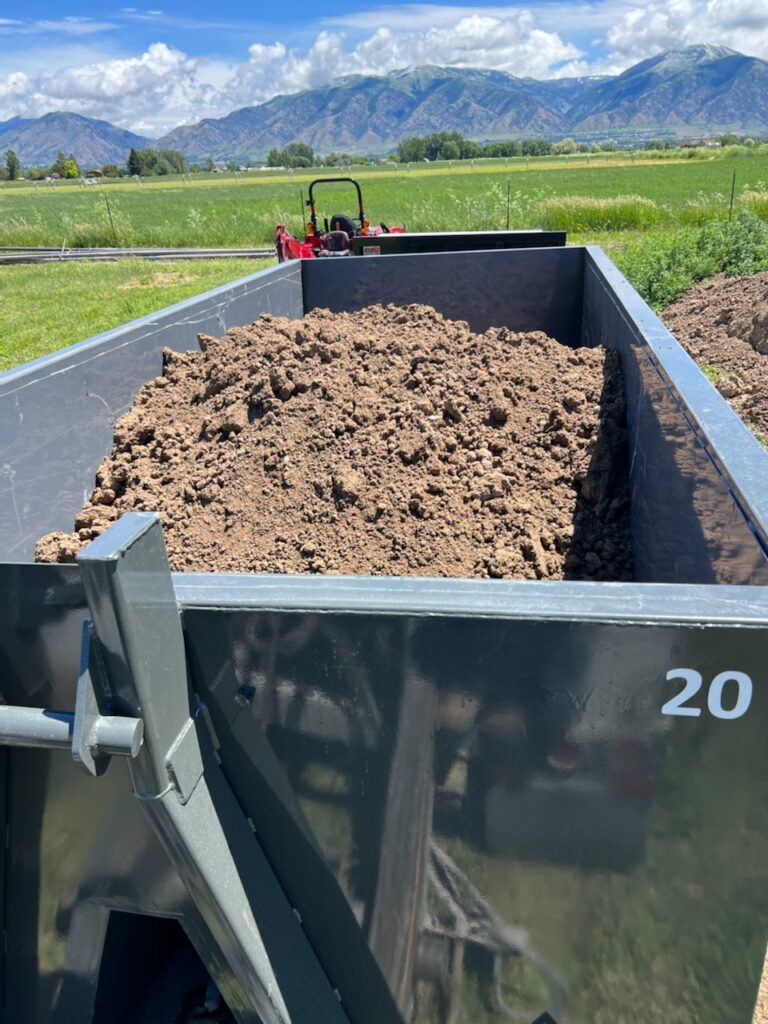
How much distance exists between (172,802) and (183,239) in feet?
89.3

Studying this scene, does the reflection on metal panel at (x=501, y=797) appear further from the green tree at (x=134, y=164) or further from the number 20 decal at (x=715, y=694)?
the green tree at (x=134, y=164)

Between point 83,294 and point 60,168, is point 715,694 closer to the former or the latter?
point 83,294

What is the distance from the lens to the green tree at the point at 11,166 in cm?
9031

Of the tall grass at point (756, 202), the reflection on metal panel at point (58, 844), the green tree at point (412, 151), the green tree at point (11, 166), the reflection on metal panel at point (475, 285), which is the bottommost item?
the reflection on metal panel at point (58, 844)

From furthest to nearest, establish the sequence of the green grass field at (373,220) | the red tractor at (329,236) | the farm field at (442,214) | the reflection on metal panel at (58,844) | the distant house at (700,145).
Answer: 1. the distant house at (700,145)
2. the farm field at (442,214)
3. the green grass field at (373,220)
4. the red tractor at (329,236)
5. the reflection on metal panel at (58,844)

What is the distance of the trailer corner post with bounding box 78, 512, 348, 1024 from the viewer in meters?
1.10

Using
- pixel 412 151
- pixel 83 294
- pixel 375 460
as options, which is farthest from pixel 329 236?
pixel 412 151

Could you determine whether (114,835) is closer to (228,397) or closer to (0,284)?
(228,397)

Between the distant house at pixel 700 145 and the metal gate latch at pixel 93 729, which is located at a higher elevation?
the distant house at pixel 700 145

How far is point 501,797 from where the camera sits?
1.25 m

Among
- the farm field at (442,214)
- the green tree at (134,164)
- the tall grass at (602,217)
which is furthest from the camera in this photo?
the green tree at (134,164)

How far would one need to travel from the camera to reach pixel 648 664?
1132 mm

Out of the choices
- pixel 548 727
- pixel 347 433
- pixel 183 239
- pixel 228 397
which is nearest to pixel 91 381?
pixel 228 397

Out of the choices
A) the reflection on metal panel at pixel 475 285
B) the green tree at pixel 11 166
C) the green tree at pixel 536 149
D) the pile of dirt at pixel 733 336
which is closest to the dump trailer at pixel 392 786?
the reflection on metal panel at pixel 475 285
